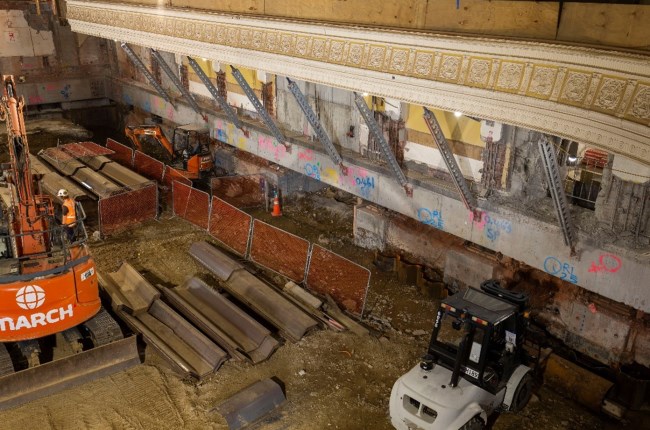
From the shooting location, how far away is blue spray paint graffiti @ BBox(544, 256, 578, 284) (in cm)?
956

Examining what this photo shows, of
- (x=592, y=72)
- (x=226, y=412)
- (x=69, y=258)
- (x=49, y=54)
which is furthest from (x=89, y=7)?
(x=592, y=72)

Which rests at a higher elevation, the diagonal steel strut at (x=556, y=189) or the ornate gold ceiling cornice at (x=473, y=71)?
the ornate gold ceiling cornice at (x=473, y=71)

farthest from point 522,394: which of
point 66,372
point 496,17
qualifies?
point 66,372

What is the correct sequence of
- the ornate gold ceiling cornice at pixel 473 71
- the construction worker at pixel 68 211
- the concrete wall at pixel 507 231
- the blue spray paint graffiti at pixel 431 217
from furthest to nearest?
the blue spray paint graffiti at pixel 431 217 → the construction worker at pixel 68 211 → the concrete wall at pixel 507 231 → the ornate gold ceiling cornice at pixel 473 71

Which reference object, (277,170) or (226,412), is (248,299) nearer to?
(226,412)

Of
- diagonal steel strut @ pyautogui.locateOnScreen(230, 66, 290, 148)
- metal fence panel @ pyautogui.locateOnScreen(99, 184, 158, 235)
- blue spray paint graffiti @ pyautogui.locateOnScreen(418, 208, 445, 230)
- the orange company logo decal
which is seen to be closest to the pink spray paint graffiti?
blue spray paint graffiti @ pyautogui.locateOnScreen(418, 208, 445, 230)

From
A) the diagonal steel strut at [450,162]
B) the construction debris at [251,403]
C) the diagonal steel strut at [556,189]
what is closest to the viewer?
the diagonal steel strut at [556,189]

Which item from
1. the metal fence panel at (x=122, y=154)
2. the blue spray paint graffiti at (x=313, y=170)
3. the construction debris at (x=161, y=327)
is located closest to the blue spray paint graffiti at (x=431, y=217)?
the blue spray paint graffiti at (x=313, y=170)

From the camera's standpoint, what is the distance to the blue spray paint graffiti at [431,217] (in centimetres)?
1179

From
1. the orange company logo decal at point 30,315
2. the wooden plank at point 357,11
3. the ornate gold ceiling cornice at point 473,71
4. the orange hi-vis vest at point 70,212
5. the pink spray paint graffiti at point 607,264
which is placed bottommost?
the orange company logo decal at point 30,315

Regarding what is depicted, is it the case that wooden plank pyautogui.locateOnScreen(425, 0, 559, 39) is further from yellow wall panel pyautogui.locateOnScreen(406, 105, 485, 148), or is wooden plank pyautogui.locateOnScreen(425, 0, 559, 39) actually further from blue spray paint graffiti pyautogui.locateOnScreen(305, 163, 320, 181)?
blue spray paint graffiti pyautogui.locateOnScreen(305, 163, 320, 181)

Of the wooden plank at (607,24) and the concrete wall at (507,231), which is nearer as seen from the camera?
the wooden plank at (607,24)

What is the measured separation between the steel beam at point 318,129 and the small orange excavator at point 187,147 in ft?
19.8

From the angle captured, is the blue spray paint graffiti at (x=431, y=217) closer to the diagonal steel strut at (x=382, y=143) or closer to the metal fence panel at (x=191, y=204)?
the diagonal steel strut at (x=382, y=143)
